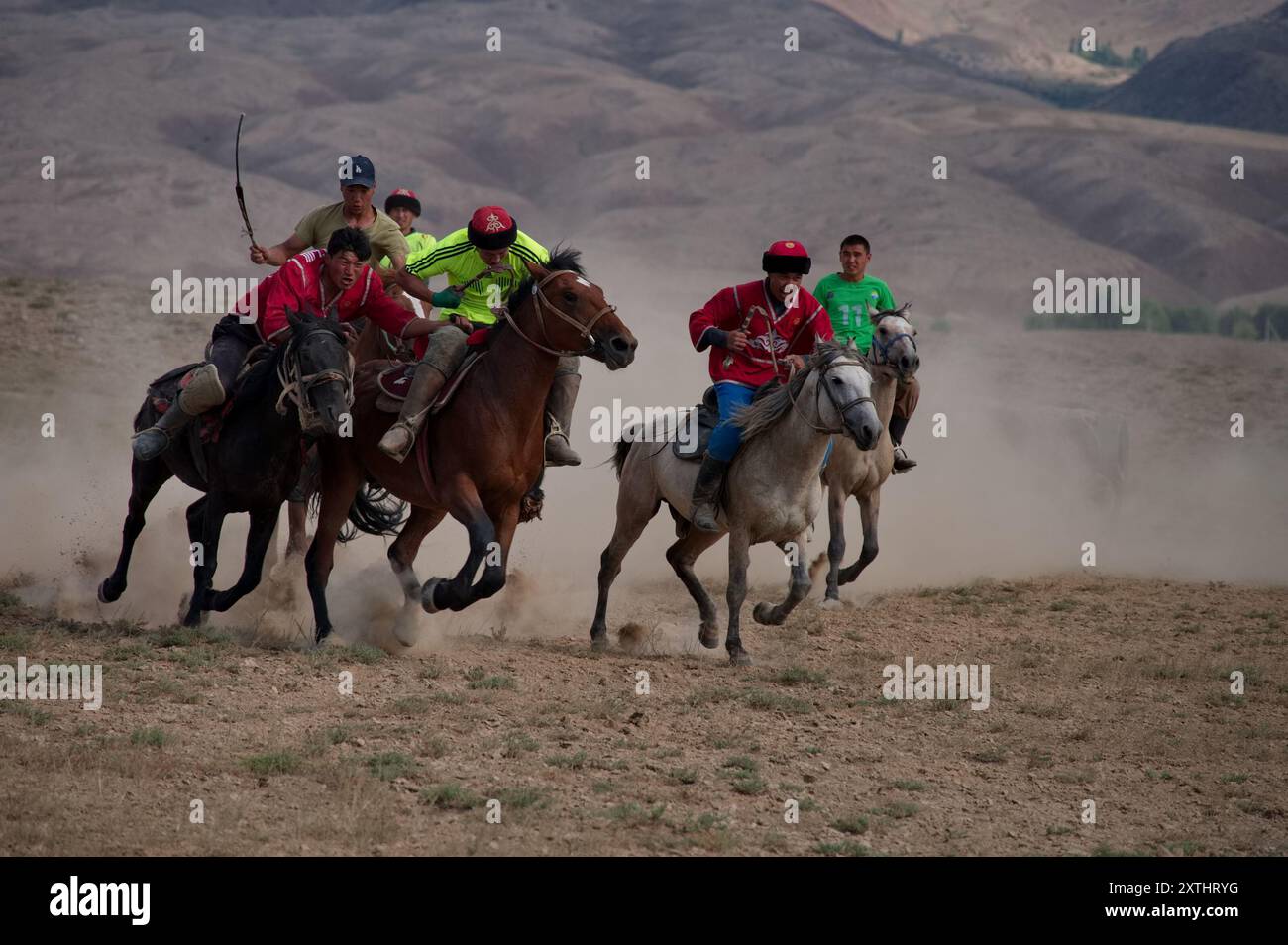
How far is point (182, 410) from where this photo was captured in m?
10.4

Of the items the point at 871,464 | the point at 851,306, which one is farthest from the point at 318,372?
the point at 871,464

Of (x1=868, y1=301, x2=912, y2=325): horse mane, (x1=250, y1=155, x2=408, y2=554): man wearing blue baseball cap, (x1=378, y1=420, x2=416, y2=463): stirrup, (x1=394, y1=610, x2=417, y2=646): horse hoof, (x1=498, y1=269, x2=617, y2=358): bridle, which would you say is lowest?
(x1=394, y1=610, x2=417, y2=646): horse hoof

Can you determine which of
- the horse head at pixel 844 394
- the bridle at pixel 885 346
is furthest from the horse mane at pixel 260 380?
the bridle at pixel 885 346

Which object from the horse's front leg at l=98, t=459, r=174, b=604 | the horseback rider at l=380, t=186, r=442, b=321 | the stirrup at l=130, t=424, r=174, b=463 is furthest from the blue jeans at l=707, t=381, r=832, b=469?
the horse's front leg at l=98, t=459, r=174, b=604

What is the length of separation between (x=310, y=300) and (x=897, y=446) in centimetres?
580

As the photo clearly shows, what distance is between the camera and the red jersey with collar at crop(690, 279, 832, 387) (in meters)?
11.1

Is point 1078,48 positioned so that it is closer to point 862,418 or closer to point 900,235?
point 900,235

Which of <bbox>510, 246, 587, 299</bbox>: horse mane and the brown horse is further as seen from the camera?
<bbox>510, 246, 587, 299</bbox>: horse mane

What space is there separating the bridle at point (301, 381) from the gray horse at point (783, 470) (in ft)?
8.94

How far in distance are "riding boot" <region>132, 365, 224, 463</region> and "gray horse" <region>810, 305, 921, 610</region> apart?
197 inches

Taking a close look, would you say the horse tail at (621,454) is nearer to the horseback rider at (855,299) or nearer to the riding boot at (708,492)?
the riding boot at (708,492)

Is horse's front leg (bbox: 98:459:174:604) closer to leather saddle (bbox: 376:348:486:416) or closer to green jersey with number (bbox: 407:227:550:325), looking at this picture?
leather saddle (bbox: 376:348:486:416)

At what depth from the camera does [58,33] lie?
246 ft

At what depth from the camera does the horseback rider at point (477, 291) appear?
10.5 m
